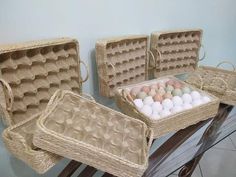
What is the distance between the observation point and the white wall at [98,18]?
0.79 metres

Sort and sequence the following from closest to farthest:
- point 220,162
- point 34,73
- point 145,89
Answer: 1. point 34,73
2. point 145,89
3. point 220,162

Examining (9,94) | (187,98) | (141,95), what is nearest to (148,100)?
(141,95)

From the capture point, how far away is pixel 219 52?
1.62 meters

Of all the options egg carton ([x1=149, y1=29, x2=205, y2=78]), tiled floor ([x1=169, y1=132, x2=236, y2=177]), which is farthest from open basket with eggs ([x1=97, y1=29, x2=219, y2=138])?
tiled floor ([x1=169, y1=132, x2=236, y2=177])

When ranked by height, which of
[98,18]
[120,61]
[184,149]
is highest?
[98,18]

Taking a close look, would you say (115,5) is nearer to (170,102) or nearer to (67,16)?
(67,16)

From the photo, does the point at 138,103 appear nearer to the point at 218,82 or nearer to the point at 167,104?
the point at 167,104

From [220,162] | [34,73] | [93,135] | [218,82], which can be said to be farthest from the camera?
[220,162]

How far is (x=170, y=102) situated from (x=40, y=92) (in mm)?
439

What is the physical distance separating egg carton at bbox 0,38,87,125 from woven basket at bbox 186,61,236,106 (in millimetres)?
549

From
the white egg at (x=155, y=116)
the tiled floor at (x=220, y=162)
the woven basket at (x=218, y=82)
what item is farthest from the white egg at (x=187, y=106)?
the tiled floor at (x=220, y=162)

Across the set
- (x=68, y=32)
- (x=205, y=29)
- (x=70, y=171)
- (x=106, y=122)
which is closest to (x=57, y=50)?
(x=68, y=32)

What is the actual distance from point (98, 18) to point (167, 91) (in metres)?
0.38

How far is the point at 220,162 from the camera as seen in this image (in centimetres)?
179
